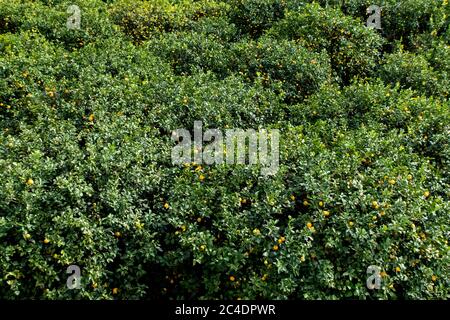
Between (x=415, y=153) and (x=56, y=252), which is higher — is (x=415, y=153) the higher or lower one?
the higher one

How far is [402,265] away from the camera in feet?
11.1

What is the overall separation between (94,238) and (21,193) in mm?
613

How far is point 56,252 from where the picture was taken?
341 cm

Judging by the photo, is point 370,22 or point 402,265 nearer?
point 402,265

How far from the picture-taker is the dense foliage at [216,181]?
3387 millimetres

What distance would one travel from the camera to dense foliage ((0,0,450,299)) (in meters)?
3.39

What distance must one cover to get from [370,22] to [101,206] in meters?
5.38

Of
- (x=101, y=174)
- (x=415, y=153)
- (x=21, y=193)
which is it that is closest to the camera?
(x=21, y=193)

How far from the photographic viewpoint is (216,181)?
384 centimetres
